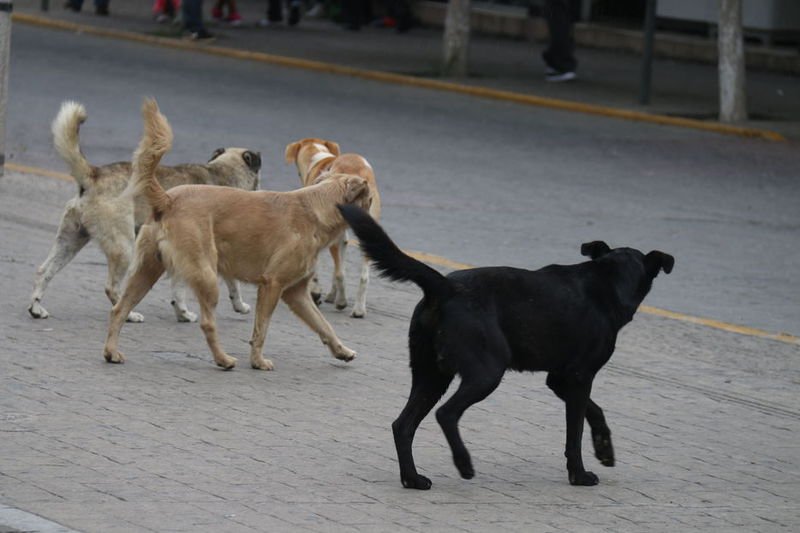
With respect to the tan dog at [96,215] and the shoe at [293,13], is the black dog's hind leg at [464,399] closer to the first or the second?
the tan dog at [96,215]

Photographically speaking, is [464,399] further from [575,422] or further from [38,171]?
[38,171]

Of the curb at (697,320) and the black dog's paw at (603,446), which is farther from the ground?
the black dog's paw at (603,446)

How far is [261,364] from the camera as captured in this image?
8.91 metres

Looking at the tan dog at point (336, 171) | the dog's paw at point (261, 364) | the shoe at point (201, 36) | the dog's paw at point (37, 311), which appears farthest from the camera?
the shoe at point (201, 36)

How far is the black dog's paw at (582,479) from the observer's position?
278 inches

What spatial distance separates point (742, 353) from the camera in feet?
33.0

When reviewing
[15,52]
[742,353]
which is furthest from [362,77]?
[742,353]

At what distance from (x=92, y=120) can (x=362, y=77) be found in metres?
6.15

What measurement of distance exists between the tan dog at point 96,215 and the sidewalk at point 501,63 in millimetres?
12144

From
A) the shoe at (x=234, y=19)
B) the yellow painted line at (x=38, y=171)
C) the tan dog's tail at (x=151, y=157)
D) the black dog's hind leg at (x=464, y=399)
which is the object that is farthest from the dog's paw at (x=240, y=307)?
the shoe at (x=234, y=19)

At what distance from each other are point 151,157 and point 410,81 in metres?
14.9

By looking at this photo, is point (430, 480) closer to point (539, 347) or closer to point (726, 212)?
point (539, 347)

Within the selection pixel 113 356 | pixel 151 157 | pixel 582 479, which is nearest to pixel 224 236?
pixel 151 157

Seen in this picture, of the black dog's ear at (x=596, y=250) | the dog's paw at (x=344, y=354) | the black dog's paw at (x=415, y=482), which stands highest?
the black dog's ear at (x=596, y=250)
